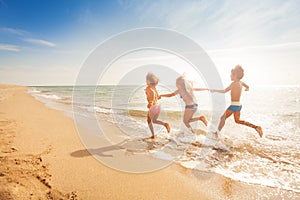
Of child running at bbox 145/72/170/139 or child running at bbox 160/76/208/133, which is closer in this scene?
child running at bbox 145/72/170/139

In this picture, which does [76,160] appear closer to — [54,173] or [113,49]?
[54,173]

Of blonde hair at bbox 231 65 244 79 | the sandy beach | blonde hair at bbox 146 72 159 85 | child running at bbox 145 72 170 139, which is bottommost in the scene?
the sandy beach

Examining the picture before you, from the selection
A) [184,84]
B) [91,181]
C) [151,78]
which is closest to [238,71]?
[184,84]

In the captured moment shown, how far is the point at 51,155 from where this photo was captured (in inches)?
A: 133

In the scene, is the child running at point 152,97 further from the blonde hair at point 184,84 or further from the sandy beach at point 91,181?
the sandy beach at point 91,181

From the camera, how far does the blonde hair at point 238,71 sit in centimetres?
518

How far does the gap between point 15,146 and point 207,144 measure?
4.61m

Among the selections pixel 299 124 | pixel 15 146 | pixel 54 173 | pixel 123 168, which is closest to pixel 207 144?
pixel 123 168

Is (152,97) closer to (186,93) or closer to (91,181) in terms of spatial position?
(186,93)

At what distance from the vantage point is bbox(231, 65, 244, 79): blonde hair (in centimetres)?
518

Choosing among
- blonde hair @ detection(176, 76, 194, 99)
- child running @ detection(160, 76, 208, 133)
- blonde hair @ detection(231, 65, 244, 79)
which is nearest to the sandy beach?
child running @ detection(160, 76, 208, 133)

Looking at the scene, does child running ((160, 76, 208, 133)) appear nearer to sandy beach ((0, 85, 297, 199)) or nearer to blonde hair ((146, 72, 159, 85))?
blonde hair ((146, 72, 159, 85))

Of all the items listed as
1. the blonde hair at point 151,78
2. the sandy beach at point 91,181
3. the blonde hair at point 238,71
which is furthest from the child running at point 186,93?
the sandy beach at point 91,181

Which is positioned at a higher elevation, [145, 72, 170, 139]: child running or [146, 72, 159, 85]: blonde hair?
[146, 72, 159, 85]: blonde hair
